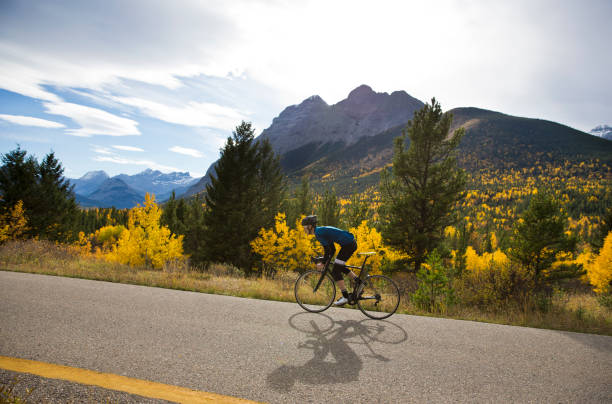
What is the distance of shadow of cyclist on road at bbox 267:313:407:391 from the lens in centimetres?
312

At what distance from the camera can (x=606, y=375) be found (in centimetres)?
353

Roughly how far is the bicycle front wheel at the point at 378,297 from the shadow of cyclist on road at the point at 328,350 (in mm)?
577

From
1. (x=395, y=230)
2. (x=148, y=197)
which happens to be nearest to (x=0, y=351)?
(x=148, y=197)

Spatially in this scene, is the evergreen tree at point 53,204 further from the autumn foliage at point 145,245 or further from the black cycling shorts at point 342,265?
the black cycling shorts at point 342,265

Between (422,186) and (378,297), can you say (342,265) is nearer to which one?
(378,297)

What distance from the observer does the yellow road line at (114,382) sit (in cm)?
266

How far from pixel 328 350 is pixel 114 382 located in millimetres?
2491

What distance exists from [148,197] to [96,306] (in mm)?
8916

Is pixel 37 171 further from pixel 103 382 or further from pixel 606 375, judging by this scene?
pixel 606 375

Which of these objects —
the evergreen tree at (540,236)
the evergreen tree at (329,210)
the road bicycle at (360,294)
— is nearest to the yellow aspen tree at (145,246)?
the road bicycle at (360,294)

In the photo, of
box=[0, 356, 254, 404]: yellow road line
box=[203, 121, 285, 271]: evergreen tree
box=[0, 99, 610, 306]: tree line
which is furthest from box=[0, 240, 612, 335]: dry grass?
box=[203, 121, 285, 271]: evergreen tree

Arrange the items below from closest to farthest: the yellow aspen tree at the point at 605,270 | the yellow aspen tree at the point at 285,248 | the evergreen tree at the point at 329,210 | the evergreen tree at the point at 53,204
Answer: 1. the yellow aspen tree at the point at 285,248
2. the yellow aspen tree at the point at 605,270
3. the evergreen tree at the point at 53,204
4. the evergreen tree at the point at 329,210

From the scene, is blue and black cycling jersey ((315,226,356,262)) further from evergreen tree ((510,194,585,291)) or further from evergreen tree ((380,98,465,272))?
evergreen tree ((510,194,585,291))

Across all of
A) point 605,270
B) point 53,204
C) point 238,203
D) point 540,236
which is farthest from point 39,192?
point 605,270
